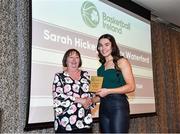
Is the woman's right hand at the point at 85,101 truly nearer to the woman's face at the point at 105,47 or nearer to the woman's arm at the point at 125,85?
the woman's arm at the point at 125,85

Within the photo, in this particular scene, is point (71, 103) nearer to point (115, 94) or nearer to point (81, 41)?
point (115, 94)

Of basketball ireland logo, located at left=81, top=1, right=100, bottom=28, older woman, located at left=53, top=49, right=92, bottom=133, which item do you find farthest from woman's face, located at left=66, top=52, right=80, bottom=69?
basketball ireland logo, located at left=81, top=1, right=100, bottom=28

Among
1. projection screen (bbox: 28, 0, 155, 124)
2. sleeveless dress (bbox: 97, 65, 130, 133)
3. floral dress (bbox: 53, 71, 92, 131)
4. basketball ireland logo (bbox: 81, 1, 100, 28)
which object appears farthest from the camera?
basketball ireland logo (bbox: 81, 1, 100, 28)

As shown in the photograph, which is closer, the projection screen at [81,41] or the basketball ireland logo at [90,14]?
the projection screen at [81,41]

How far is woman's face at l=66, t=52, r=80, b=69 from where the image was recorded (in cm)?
244

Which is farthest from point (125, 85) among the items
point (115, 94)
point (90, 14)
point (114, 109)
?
point (90, 14)

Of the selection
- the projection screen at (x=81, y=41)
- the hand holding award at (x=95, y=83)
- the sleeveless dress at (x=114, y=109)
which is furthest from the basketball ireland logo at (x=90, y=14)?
the hand holding award at (x=95, y=83)

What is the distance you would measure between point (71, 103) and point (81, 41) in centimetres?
86

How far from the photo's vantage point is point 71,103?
2.25 m

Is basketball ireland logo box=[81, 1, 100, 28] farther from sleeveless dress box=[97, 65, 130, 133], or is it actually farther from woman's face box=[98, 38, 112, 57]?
sleeveless dress box=[97, 65, 130, 133]

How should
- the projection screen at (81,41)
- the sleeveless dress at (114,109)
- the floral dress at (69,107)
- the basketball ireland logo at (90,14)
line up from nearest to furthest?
the floral dress at (69,107) → the sleeveless dress at (114,109) → the projection screen at (81,41) → the basketball ireland logo at (90,14)

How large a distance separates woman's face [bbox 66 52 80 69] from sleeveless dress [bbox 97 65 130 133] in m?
0.26

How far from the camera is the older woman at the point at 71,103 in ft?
7.36

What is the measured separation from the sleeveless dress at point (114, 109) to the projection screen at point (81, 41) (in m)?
0.45
